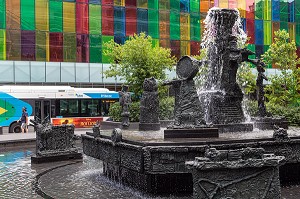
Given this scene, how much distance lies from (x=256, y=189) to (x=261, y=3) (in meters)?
46.7

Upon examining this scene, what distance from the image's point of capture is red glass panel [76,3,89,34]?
41812 mm

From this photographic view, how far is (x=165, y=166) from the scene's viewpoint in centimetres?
834

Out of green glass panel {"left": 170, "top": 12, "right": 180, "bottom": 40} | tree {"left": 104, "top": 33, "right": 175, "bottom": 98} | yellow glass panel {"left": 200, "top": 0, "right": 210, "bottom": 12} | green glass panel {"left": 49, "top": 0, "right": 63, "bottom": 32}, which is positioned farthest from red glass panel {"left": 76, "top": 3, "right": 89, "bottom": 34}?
yellow glass panel {"left": 200, "top": 0, "right": 210, "bottom": 12}

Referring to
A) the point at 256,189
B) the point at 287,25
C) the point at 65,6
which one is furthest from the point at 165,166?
the point at 287,25

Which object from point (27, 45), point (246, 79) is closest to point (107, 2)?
point (27, 45)

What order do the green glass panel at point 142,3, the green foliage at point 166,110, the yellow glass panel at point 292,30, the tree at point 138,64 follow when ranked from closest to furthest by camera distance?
the green foliage at point 166,110 < the tree at point 138,64 < the green glass panel at point 142,3 < the yellow glass panel at point 292,30

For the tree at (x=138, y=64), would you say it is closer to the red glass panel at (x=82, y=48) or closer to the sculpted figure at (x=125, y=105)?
the sculpted figure at (x=125, y=105)

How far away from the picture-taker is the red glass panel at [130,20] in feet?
145

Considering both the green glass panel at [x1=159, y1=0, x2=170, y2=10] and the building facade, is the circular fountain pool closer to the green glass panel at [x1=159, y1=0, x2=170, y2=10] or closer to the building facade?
the building facade

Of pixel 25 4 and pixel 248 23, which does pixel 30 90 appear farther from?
pixel 248 23

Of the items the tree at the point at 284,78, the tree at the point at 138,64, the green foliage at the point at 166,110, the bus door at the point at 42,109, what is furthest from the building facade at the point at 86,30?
the tree at the point at 284,78

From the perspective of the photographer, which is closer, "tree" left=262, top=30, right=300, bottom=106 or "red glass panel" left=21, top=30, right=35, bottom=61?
"tree" left=262, top=30, right=300, bottom=106

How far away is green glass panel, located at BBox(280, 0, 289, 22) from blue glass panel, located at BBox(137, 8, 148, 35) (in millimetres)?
17047

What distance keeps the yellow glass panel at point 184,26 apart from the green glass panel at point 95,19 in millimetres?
9367
